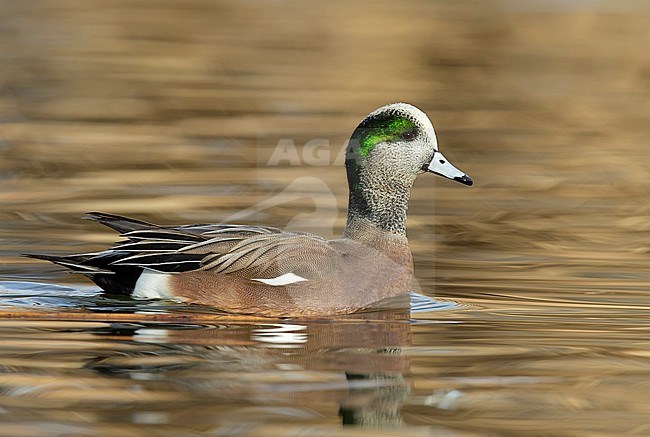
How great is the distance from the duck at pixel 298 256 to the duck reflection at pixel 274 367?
18 centimetres

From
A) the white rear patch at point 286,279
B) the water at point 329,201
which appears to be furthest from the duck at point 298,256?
the water at point 329,201

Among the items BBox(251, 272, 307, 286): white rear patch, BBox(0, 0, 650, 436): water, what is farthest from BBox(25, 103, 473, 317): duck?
BBox(0, 0, 650, 436): water

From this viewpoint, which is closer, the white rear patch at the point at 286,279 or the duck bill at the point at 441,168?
the white rear patch at the point at 286,279

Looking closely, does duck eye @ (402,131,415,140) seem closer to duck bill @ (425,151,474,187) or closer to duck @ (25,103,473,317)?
duck @ (25,103,473,317)

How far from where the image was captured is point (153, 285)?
277 inches

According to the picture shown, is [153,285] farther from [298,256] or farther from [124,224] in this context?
[298,256]

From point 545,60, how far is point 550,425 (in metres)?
11.7

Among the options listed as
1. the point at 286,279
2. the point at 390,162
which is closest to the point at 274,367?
the point at 286,279

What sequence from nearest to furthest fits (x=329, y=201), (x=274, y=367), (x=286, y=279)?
(x=274, y=367) → (x=286, y=279) → (x=329, y=201)

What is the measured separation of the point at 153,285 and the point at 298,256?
27.5 inches

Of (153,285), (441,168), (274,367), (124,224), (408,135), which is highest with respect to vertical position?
(408,135)

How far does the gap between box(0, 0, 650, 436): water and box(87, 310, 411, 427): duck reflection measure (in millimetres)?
17

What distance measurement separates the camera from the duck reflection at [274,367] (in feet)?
16.7

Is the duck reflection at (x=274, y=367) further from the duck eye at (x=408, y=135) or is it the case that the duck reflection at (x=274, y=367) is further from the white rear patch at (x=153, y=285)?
the duck eye at (x=408, y=135)
